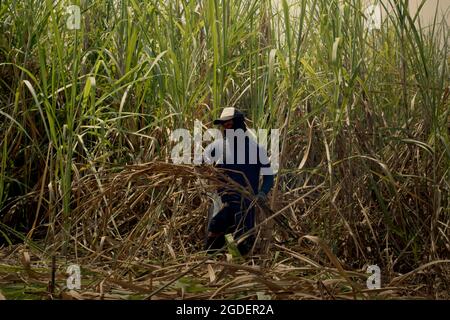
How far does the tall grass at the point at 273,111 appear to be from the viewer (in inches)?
96.3

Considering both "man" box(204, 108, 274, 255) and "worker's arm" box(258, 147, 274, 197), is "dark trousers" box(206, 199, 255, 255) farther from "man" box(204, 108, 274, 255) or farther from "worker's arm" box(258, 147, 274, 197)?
"worker's arm" box(258, 147, 274, 197)

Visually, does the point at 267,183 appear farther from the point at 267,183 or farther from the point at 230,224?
the point at 230,224

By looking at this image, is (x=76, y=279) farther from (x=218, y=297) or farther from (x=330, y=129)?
(x=330, y=129)

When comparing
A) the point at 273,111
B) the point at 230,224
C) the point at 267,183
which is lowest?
the point at 230,224

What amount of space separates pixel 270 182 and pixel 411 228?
1.49 feet

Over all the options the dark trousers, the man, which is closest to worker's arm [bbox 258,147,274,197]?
the man

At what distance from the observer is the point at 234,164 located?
2629 millimetres

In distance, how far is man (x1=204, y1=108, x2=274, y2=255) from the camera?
251 cm

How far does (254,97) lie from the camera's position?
2662 millimetres

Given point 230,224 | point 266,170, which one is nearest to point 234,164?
point 266,170

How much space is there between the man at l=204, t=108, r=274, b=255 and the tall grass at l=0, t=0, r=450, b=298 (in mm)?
81

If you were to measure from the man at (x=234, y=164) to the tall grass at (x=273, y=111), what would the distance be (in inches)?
3.2

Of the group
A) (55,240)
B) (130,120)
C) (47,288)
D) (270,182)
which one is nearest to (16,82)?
(130,120)

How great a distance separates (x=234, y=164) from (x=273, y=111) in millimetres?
210
